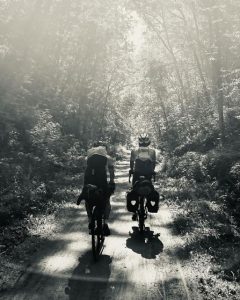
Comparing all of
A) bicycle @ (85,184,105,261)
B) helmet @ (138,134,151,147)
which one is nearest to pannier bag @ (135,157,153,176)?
helmet @ (138,134,151,147)

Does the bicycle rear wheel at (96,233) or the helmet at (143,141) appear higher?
the helmet at (143,141)

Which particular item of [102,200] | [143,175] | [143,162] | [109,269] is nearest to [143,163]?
[143,162]

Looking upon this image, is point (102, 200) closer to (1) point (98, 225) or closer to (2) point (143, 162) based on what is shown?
(1) point (98, 225)

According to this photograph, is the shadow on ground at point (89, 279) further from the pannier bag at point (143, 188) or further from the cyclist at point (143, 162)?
the cyclist at point (143, 162)

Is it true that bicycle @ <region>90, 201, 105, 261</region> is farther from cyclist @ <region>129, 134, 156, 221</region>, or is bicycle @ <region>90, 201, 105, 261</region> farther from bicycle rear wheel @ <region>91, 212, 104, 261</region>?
cyclist @ <region>129, 134, 156, 221</region>

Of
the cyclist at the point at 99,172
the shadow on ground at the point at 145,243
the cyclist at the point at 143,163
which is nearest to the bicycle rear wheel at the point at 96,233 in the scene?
the cyclist at the point at 99,172

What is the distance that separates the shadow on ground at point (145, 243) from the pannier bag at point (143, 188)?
1.22m

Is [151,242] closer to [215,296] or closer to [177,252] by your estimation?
[177,252]

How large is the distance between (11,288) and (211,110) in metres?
28.2

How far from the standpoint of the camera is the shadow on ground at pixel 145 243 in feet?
31.5

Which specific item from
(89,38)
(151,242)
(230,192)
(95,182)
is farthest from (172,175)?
(89,38)

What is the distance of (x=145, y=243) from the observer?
409 inches

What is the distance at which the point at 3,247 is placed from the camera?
30.9 feet

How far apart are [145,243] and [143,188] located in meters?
1.43
